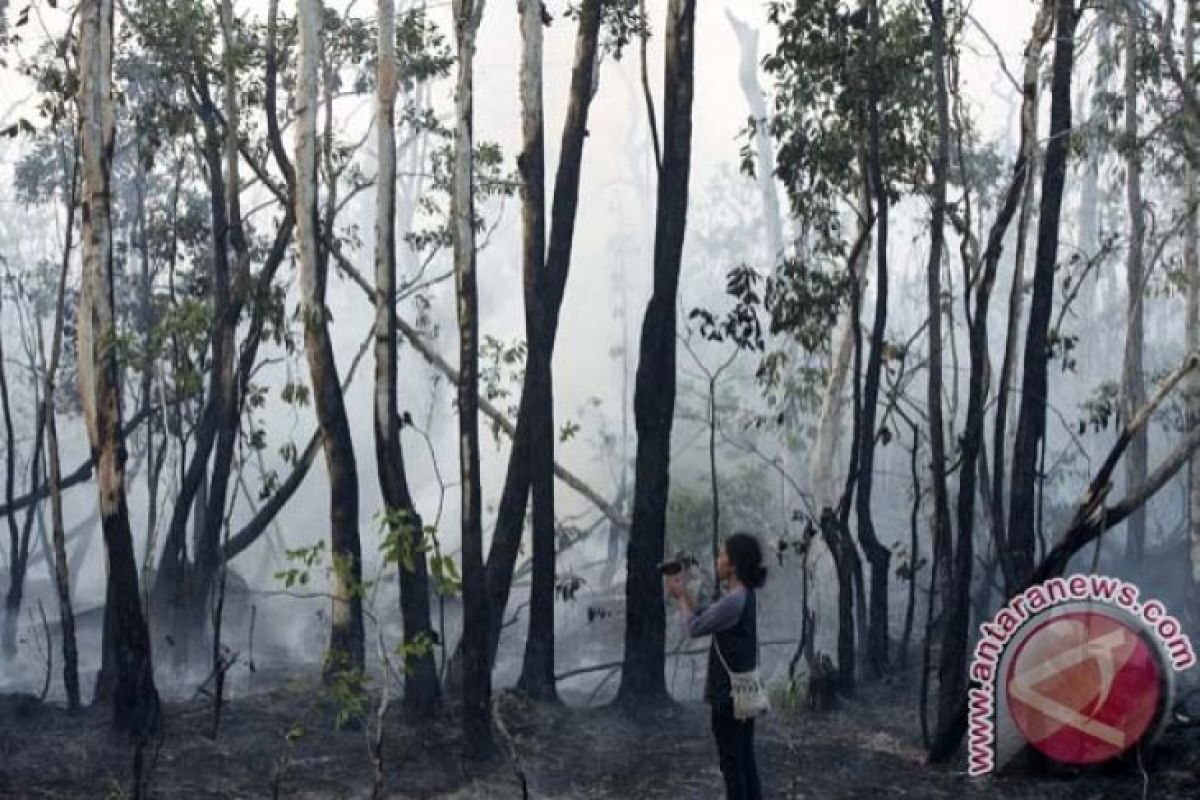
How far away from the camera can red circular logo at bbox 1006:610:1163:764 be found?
9.77 metres

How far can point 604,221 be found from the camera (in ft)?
218

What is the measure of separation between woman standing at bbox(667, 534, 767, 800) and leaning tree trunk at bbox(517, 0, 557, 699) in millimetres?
5141

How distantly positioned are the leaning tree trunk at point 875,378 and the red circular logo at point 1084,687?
428 cm

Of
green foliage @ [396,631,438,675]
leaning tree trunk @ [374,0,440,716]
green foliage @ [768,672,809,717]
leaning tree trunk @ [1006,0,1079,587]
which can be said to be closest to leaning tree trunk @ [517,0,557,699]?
leaning tree trunk @ [374,0,440,716]

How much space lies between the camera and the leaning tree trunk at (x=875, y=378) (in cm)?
1373

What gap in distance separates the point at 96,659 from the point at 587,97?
1234cm

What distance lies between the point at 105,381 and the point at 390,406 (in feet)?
7.96

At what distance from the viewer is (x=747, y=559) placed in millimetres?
7891

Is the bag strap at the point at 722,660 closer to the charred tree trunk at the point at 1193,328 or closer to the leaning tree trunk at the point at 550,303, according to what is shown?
the leaning tree trunk at the point at 550,303

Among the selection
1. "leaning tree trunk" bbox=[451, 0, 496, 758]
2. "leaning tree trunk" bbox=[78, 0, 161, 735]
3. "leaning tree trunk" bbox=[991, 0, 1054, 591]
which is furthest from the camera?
"leaning tree trunk" bbox=[78, 0, 161, 735]

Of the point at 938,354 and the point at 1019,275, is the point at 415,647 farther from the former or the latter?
the point at 1019,275

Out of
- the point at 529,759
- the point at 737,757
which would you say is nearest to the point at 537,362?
the point at 529,759

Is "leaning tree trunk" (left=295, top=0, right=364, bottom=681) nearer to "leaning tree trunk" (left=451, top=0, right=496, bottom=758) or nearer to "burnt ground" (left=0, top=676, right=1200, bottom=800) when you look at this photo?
"burnt ground" (left=0, top=676, right=1200, bottom=800)

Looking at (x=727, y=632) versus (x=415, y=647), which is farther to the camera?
(x=415, y=647)
